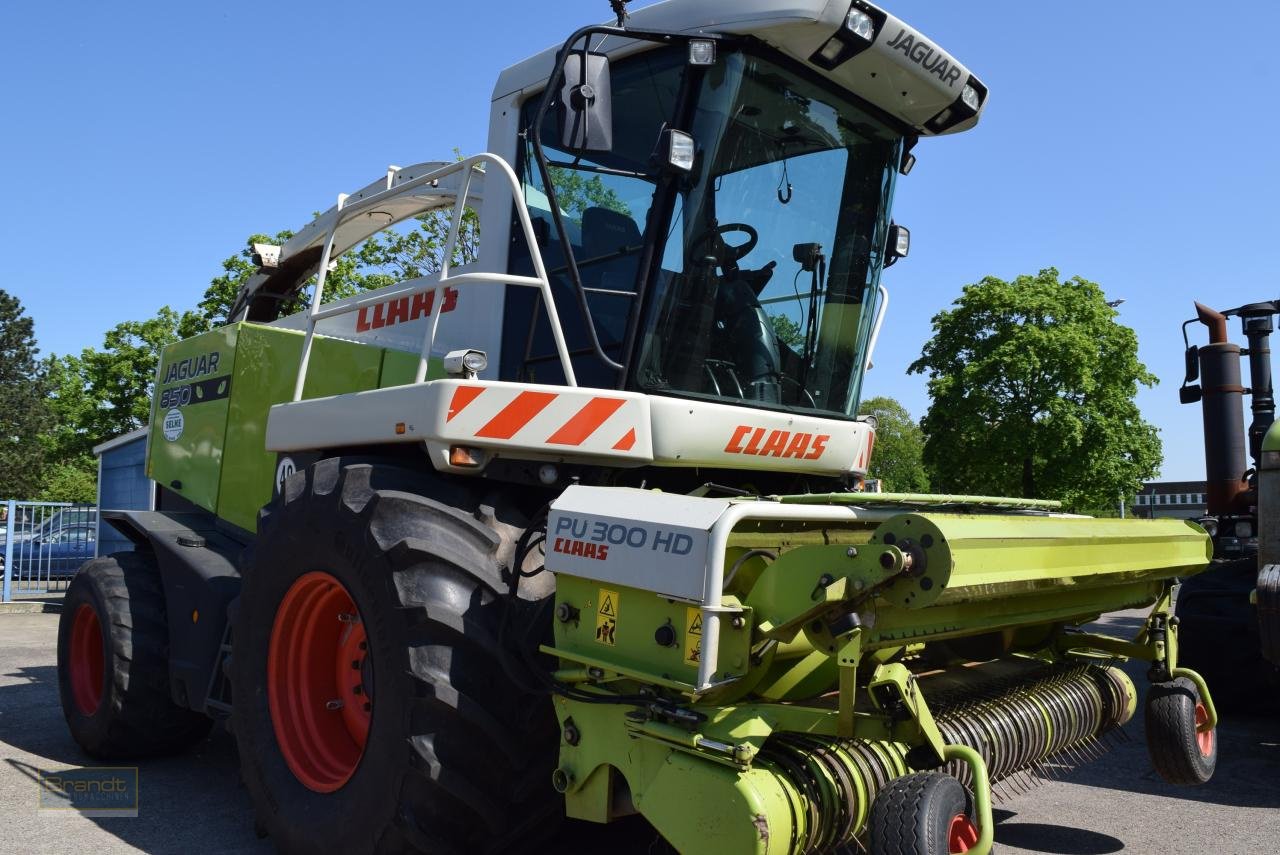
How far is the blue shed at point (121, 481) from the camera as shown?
1472 cm

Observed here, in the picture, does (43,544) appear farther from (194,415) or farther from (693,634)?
→ (693,634)

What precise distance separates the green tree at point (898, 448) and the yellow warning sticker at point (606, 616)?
6159cm

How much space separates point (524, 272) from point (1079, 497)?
2573cm

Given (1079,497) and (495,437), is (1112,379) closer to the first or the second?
(1079,497)

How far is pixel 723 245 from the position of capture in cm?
391

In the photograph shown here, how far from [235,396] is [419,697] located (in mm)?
3259

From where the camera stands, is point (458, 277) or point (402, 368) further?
point (402, 368)

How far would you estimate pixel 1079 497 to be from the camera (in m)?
27.0

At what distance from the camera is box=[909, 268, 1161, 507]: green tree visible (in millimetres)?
26859

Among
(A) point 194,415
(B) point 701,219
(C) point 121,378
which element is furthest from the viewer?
(C) point 121,378

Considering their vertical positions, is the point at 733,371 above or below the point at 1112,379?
below

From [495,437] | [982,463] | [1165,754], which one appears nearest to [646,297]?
[495,437]

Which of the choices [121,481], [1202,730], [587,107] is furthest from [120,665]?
[121,481]

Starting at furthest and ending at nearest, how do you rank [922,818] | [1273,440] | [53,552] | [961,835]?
1. [53,552]
2. [1273,440]
3. [961,835]
4. [922,818]
